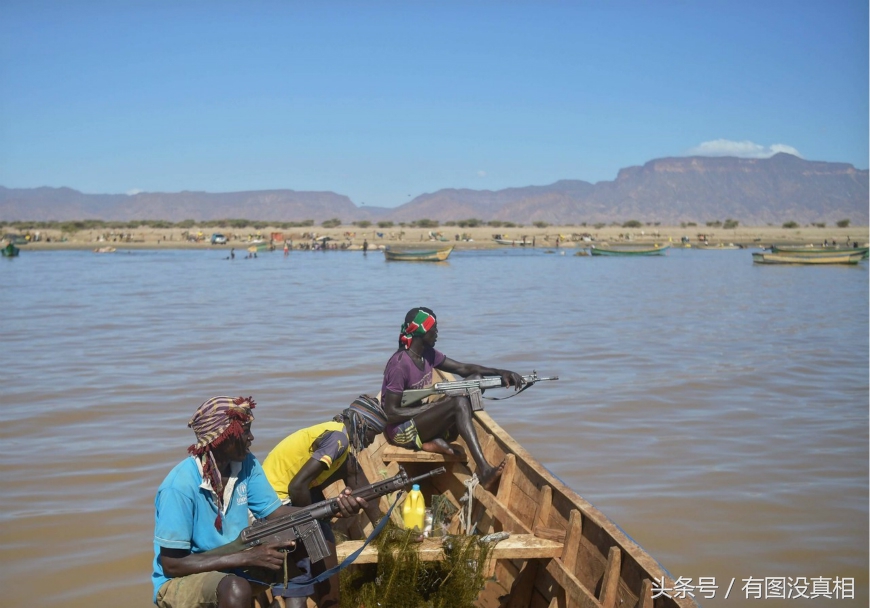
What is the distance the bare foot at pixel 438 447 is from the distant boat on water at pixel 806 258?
43.3 metres

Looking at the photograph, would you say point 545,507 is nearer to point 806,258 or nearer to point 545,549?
point 545,549

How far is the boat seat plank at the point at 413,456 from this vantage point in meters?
6.52

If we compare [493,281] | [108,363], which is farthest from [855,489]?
[493,281]

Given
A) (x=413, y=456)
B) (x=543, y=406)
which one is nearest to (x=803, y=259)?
(x=543, y=406)

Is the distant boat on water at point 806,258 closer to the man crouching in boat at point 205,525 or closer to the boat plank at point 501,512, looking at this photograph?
the boat plank at point 501,512

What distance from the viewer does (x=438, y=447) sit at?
6.60 meters

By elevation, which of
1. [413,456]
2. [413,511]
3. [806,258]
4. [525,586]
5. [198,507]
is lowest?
[525,586]

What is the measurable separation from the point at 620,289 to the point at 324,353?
18.5 m

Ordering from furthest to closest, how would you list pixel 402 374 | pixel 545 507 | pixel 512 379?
pixel 512 379 < pixel 402 374 < pixel 545 507

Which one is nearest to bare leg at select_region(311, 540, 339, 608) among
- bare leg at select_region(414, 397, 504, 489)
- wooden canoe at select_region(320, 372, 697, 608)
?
wooden canoe at select_region(320, 372, 697, 608)

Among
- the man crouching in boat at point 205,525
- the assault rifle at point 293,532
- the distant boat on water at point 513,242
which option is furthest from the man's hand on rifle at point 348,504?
the distant boat on water at point 513,242

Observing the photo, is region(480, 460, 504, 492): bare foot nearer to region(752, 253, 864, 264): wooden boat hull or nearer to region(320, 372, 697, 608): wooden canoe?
region(320, 372, 697, 608): wooden canoe

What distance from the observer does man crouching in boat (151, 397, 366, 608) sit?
11.8ft

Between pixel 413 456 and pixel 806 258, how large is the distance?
4600cm
